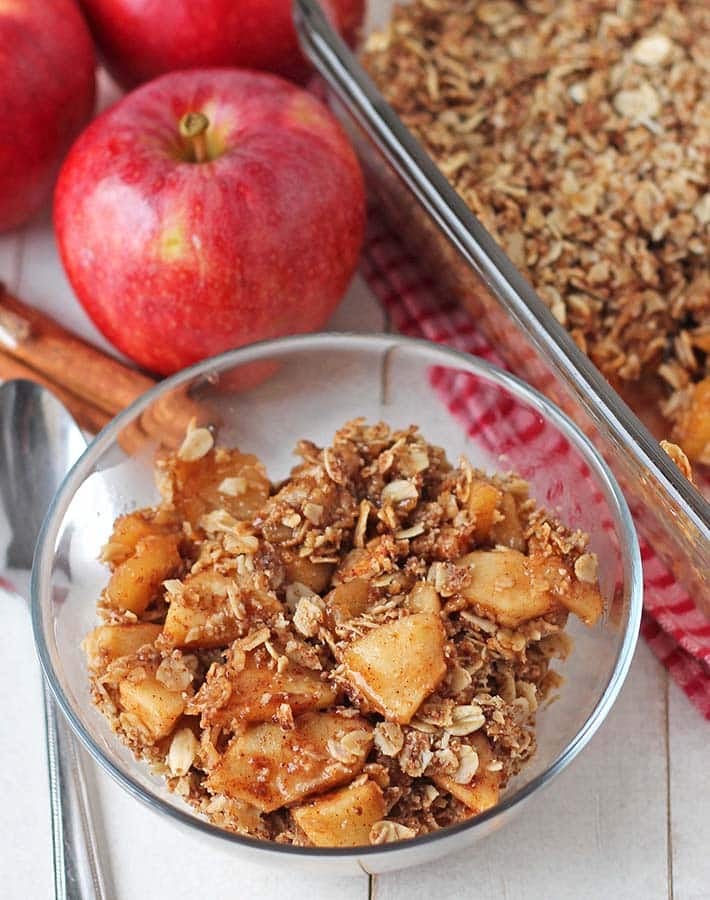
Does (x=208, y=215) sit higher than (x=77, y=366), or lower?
higher

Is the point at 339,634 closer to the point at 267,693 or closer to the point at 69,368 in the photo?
the point at 267,693

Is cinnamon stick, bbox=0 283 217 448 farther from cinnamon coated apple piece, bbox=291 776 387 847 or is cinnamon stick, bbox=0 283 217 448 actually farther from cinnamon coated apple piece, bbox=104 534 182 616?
cinnamon coated apple piece, bbox=291 776 387 847

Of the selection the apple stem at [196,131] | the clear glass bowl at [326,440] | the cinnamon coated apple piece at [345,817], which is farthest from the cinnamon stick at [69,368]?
the cinnamon coated apple piece at [345,817]

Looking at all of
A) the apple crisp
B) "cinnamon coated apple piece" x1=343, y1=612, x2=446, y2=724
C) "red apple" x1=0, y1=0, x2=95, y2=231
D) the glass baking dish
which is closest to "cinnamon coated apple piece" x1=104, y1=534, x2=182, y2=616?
the apple crisp

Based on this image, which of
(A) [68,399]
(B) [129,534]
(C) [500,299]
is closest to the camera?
(B) [129,534]

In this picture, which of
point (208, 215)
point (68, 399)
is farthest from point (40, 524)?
point (208, 215)

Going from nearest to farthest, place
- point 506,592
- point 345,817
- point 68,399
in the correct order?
1. point 345,817
2. point 506,592
3. point 68,399

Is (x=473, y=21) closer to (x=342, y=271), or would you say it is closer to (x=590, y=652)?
(x=342, y=271)
